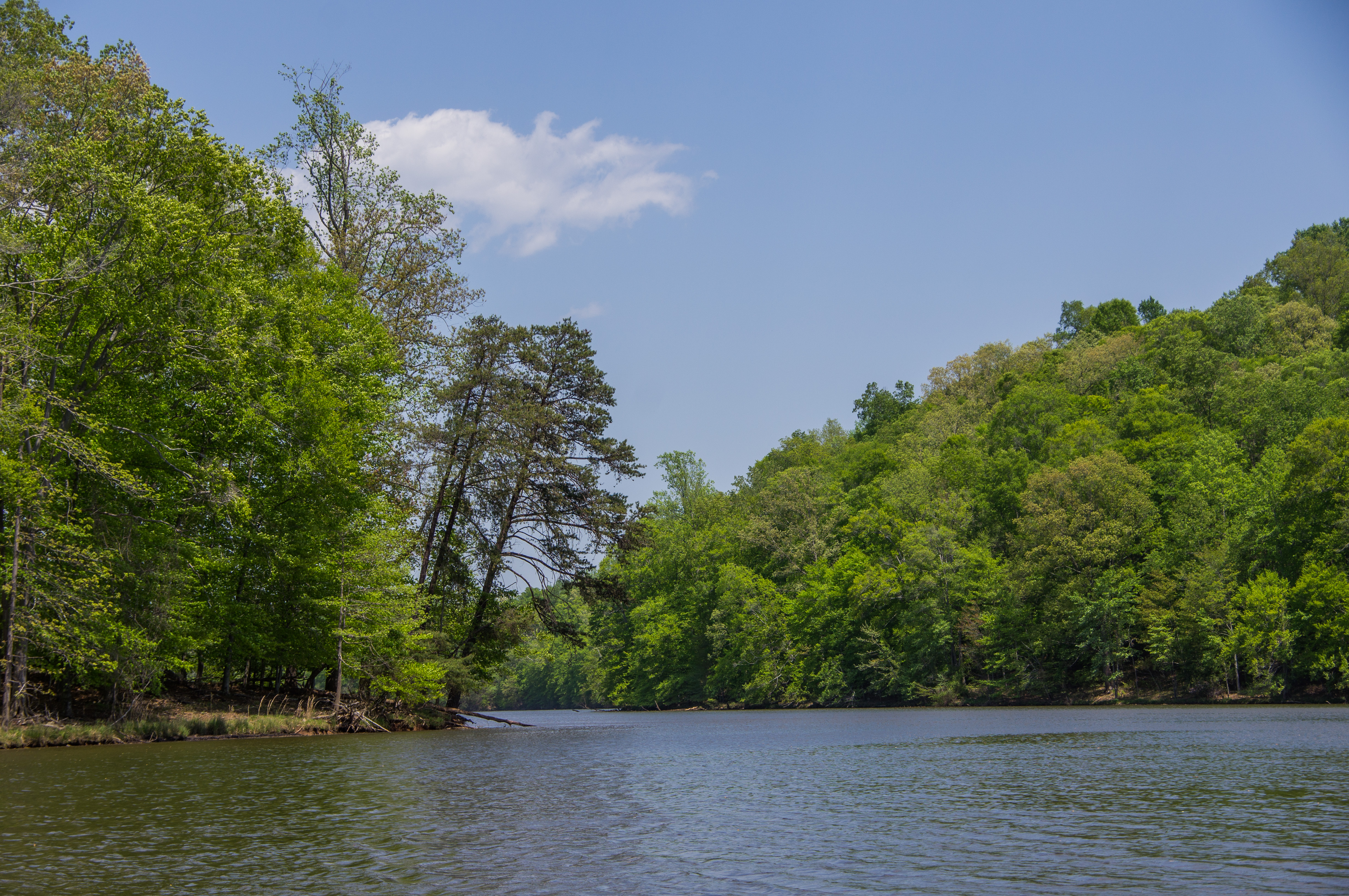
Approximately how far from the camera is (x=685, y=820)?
13.3 metres

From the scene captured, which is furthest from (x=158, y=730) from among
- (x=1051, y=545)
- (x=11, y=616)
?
(x=1051, y=545)

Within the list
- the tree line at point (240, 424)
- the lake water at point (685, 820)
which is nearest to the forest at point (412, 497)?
the tree line at point (240, 424)

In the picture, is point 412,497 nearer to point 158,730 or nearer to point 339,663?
point 339,663

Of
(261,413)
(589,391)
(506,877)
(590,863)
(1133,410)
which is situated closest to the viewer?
(506,877)

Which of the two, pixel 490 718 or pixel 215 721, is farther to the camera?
pixel 490 718

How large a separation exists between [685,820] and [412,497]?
29987 millimetres

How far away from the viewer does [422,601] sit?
3703 centimetres

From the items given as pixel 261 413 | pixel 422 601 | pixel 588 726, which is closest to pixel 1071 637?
pixel 588 726

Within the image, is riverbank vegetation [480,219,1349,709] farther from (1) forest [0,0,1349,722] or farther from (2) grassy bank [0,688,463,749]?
(2) grassy bank [0,688,463,749]

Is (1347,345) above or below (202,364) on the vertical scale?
above

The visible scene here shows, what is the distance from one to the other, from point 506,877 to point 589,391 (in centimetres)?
3593

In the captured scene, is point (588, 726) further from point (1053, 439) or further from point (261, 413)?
point (1053, 439)

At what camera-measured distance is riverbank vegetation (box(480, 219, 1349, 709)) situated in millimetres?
57594

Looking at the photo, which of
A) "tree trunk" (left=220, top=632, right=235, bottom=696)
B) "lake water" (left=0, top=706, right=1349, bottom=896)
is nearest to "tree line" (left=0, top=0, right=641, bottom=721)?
"tree trunk" (left=220, top=632, right=235, bottom=696)
